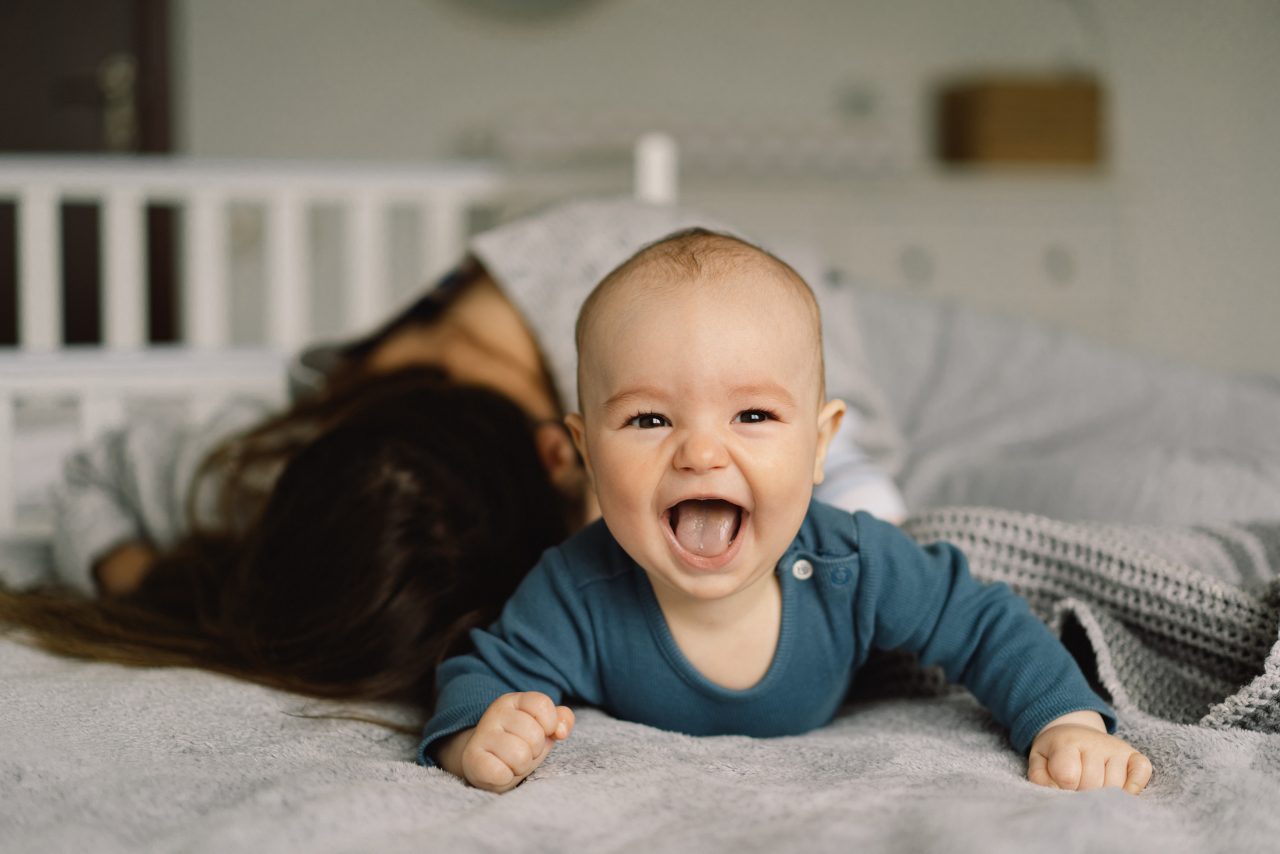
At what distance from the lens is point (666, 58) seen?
10.3 feet

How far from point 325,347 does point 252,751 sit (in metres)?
0.80

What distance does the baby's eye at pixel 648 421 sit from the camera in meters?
0.64

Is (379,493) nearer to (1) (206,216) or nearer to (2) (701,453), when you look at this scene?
(2) (701,453)

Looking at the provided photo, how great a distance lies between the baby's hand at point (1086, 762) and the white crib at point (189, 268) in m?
1.15

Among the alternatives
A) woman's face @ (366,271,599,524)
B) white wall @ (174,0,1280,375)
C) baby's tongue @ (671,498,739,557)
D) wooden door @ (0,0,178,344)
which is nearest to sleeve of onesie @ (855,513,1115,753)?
baby's tongue @ (671,498,739,557)

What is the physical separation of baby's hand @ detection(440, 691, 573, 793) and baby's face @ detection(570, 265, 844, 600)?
0.30 feet

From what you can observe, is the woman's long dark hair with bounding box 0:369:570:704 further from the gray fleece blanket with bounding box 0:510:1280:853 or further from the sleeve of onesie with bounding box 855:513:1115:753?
the sleeve of onesie with bounding box 855:513:1115:753

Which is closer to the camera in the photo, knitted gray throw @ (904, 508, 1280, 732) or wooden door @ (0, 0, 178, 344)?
knitted gray throw @ (904, 508, 1280, 732)

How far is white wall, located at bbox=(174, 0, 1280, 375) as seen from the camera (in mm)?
2906

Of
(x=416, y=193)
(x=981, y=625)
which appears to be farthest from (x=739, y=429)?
(x=416, y=193)

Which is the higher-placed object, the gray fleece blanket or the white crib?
the white crib

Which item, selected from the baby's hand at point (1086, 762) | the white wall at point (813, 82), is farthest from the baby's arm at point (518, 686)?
the white wall at point (813, 82)

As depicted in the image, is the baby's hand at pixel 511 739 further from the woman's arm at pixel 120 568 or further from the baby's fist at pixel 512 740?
the woman's arm at pixel 120 568

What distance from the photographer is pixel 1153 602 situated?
0.75 meters
